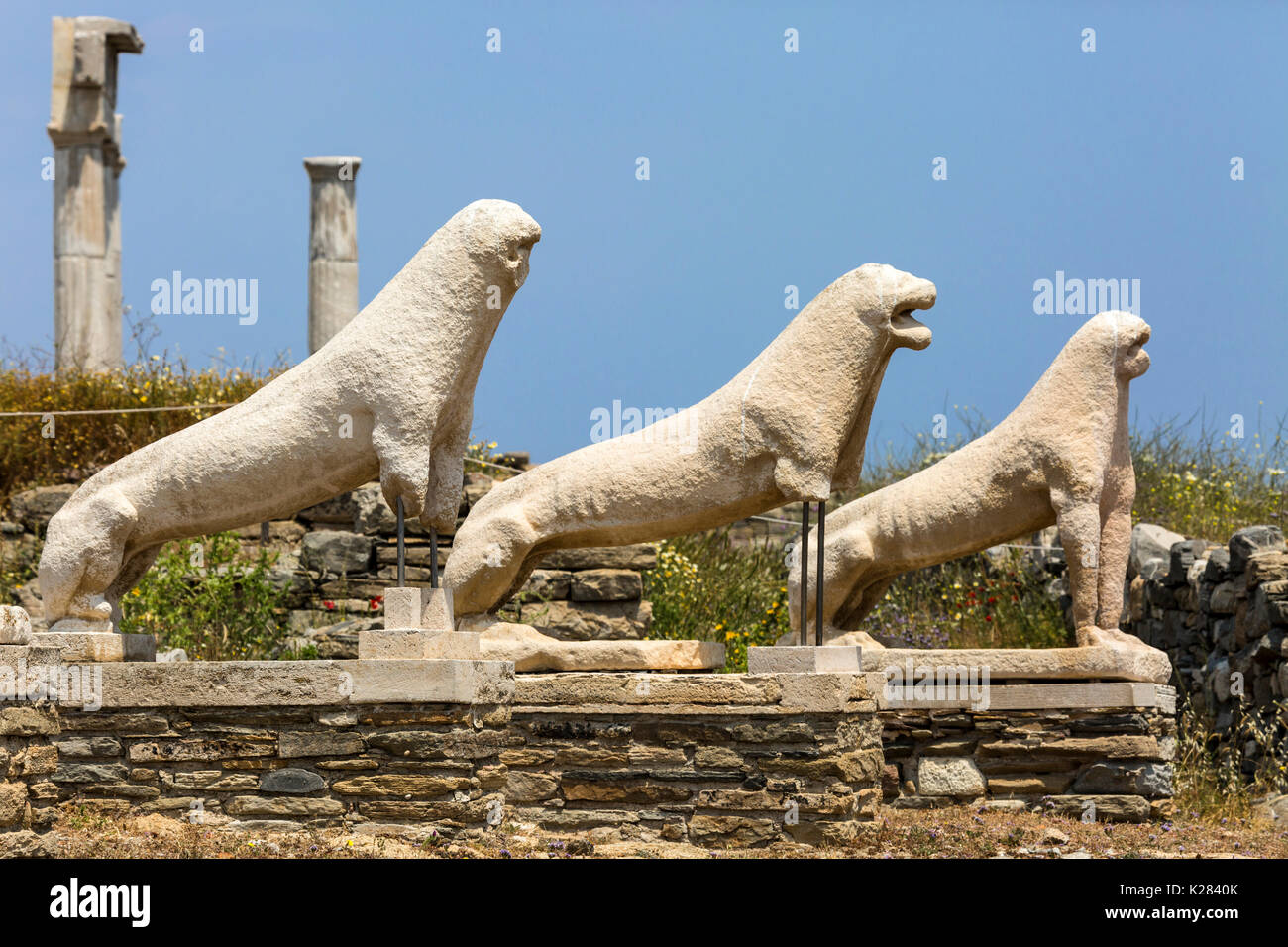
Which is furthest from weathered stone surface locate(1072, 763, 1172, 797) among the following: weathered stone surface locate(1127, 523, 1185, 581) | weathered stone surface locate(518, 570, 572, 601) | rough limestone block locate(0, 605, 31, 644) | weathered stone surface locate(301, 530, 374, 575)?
rough limestone block locate(0, 605, 31, 644)

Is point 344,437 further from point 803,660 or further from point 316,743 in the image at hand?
point 803,660

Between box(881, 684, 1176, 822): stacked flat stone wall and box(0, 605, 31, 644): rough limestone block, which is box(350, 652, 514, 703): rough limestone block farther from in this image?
box(881, 684, 1176, 822): stacked flat stone wall

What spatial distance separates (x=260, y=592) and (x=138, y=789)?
369cm

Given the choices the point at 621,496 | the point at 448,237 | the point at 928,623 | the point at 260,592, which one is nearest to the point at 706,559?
the point at 928,623

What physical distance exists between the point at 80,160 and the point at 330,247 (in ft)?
9.79

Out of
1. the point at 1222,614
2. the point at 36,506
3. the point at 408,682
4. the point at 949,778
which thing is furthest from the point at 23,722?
the point at 1222,614

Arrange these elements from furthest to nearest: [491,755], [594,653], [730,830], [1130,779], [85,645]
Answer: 1. [1130,779]
2. [594,653]
3. [730,830]
4. [85,645]
5. [491,755]

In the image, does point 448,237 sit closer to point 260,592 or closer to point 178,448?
point 178,448

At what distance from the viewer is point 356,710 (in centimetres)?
617

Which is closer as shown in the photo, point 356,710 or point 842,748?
point 356,710

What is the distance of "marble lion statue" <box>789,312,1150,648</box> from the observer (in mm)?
8008

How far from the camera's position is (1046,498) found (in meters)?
8.17

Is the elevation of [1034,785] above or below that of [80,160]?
below

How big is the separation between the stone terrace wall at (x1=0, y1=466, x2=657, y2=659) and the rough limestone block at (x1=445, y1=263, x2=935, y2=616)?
106 inches
